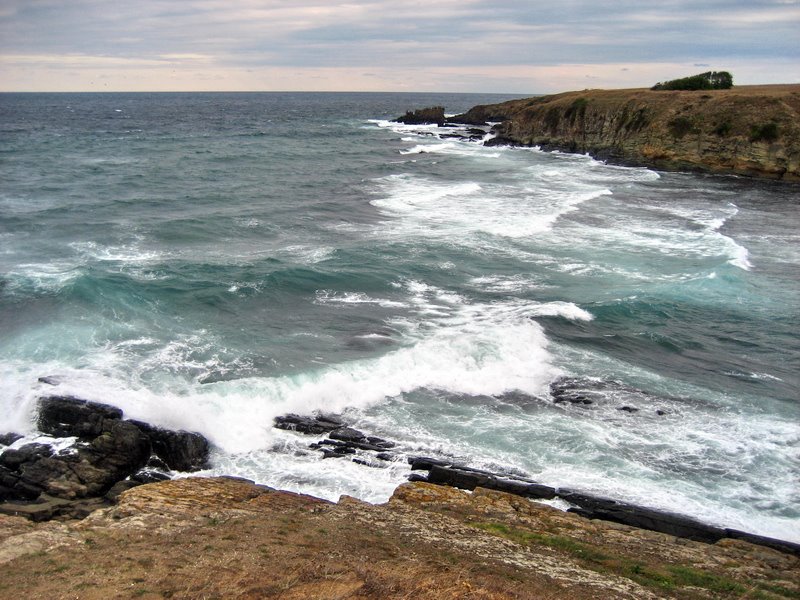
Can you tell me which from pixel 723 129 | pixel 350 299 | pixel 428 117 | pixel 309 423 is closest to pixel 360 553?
pixel 309 423

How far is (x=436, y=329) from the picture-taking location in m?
26.5

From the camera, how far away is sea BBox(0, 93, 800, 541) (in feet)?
60.7

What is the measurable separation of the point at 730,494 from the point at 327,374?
12681mm

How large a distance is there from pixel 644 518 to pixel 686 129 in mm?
62065

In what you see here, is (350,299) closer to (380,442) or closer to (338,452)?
(380,442)

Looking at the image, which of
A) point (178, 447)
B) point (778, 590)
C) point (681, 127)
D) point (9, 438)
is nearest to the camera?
point (778, 590)

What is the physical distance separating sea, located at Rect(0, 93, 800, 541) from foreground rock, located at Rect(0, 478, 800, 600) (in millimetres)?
2140

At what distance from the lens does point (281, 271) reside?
32.7m

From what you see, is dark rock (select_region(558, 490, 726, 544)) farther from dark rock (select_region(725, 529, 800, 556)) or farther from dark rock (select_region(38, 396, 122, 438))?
dark rock (select_region(38, 396, 122, 438))

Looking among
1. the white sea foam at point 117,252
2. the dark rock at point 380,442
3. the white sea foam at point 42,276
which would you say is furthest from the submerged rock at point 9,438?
the white sea foam at point 117,252

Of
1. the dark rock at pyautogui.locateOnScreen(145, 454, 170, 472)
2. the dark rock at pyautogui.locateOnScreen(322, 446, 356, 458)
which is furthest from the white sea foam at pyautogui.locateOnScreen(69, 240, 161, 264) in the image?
the dark rock at pyautogui.locateOnScreen(322, 446, 356, 458)

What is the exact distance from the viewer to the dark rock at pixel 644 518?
15086 mm

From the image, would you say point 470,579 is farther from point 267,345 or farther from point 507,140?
point 507,140

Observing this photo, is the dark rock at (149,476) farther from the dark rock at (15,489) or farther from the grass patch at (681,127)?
the grass patch at (681,127)
